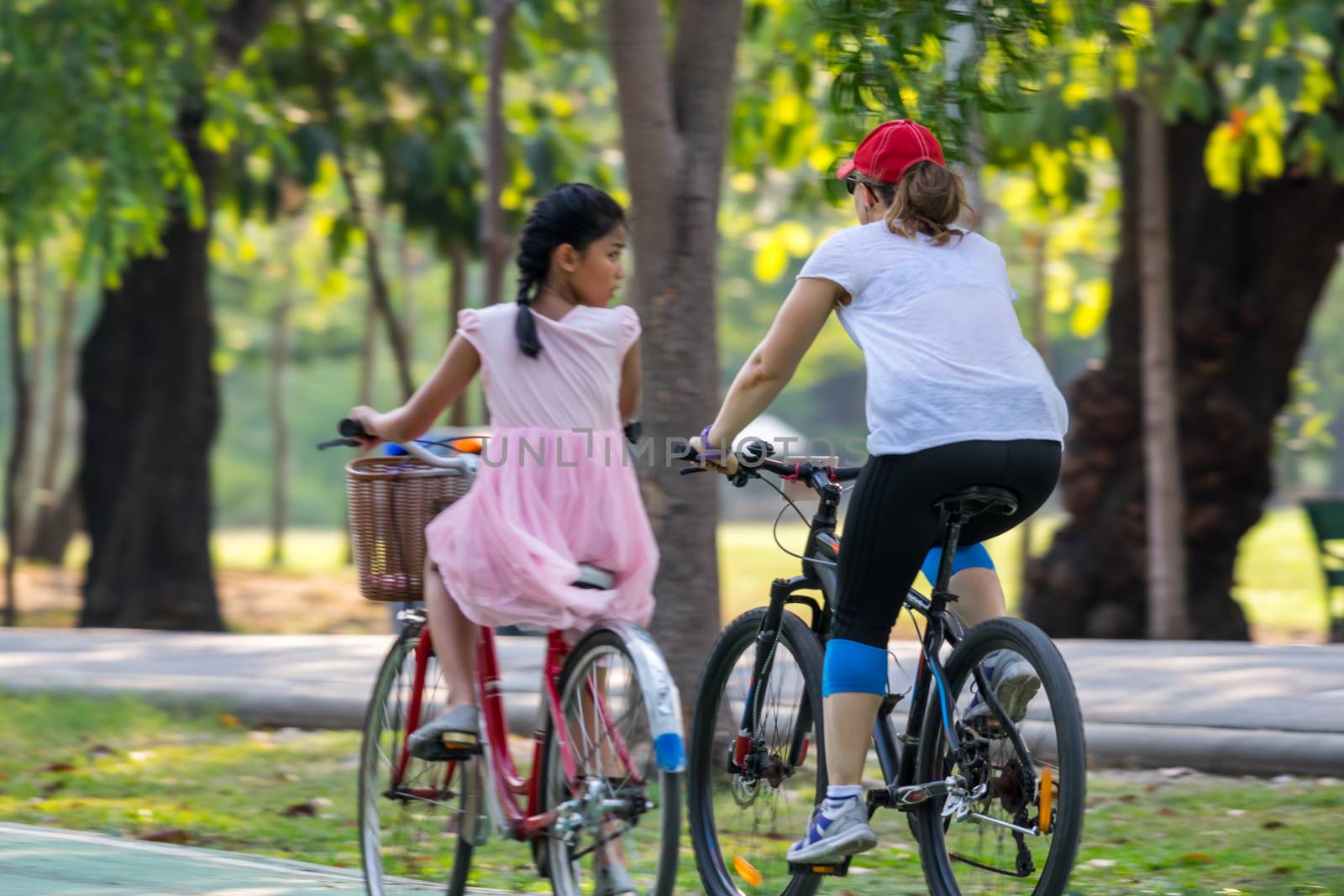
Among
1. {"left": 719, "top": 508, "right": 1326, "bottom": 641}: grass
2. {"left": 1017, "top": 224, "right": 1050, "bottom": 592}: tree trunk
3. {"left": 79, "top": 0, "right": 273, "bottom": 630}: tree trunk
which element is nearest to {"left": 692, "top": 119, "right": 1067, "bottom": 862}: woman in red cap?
{"left": 719, "top": 508, "right": 1326, "bottom": 641}: grass

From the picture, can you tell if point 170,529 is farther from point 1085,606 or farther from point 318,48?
point 1085,606

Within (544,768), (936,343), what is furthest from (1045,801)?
(544,768)

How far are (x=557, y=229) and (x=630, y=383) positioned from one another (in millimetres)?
432

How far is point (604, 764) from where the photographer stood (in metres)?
4.13

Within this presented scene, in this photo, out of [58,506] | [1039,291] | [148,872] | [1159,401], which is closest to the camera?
[148,872]

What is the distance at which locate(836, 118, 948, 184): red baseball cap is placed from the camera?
4246 millimetres

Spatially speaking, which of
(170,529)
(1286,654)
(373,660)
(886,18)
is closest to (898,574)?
(886,18)

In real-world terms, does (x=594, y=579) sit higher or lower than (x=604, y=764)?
higher

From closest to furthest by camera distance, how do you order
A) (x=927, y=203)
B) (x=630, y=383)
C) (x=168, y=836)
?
(x=927, y=203)
(x=630, y=383)
(x=168, y=836)

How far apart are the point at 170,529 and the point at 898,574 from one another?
39.0ft

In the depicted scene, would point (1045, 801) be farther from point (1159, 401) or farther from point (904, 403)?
point (1159, 401)

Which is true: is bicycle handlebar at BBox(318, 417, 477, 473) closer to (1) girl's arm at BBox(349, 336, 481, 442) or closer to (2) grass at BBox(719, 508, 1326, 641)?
(1) girl's arm at BBox(349, 336, 481, 442)

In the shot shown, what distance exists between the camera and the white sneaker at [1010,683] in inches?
154

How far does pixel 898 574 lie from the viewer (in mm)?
4164
